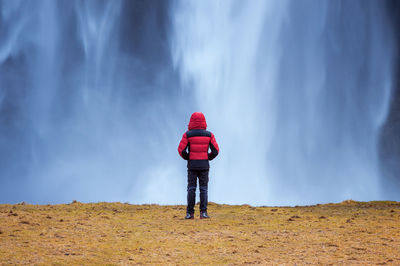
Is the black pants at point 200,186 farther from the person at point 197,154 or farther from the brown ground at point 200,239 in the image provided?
the brown ground at point 200,239

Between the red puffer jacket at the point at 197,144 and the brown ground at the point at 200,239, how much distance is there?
2098 millimetres

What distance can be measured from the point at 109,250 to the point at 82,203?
484 inches

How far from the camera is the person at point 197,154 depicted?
604 inches

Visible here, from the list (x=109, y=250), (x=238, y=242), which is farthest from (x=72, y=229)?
(x=238, y=242)

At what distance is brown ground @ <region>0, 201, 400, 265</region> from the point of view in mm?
8938

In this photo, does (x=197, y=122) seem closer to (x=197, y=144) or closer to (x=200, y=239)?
(x=197, y=144)

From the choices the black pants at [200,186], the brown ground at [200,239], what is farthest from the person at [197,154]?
the brown ground at [200,239]

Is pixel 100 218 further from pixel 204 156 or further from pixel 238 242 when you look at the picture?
pixel 238 242

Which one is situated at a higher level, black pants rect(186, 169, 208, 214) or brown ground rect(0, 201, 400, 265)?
black pants rect(186, 169, 208, 214)

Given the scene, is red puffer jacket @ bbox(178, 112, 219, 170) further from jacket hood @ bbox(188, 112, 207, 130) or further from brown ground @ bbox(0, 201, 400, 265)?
brown ground @ bbox(0, 201, 400, 265)

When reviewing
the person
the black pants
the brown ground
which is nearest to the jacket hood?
the person

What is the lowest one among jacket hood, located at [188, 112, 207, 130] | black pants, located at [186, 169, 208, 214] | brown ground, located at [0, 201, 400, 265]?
brown ground, located at [0, 201, 400, 265]

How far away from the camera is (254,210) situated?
18.3 meters

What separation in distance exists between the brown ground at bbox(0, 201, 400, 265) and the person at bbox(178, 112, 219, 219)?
0.80 metres
